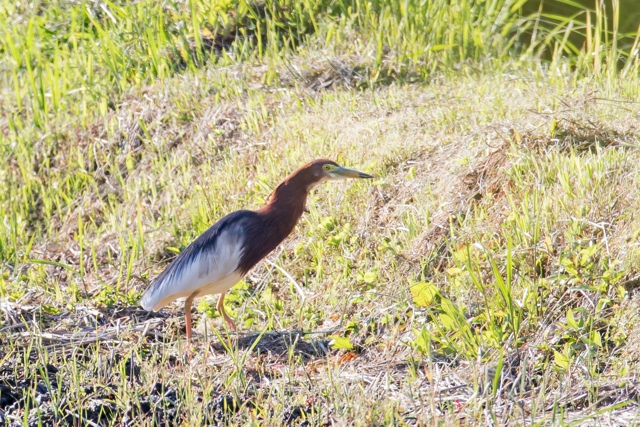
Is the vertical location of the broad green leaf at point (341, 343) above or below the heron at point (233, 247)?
below

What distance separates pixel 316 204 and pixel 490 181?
107 centimetres

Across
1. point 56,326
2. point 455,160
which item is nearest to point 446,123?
point 455,160

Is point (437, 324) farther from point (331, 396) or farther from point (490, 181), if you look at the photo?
point (490, 181)

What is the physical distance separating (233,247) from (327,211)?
1009 mm

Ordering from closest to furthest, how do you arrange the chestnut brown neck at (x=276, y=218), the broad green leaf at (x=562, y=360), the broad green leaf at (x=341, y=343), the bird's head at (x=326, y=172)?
1. the broad green leaf at (x=562, y=360)
2. the broad green leaf at (x=341, y=343)
3. the chestnut brown neck at (x=276, y=218)
4. the bird's head at (x=326, y=172)

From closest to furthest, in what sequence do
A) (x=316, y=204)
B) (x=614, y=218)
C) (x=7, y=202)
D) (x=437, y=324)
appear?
(x=437, y=324) → (x=614, y=218) → (x=316, y=204) → (x=7, y=202)

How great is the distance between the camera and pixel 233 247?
4.82 metres

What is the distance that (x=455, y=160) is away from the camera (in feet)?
18.1

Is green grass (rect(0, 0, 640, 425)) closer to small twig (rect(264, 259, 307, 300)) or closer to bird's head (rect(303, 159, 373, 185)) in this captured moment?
small twig (rect(264, 259, 307, 300))

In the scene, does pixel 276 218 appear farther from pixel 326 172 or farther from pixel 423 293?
pixel 423 293

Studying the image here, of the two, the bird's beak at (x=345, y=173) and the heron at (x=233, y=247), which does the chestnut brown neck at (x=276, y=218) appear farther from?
the bird's beak at (x=345, y=173)

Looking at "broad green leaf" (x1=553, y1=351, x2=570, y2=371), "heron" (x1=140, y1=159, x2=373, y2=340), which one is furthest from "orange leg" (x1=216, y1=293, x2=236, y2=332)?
"broad green leaf" (x1=553, y1=351, x2=570, y2=371)

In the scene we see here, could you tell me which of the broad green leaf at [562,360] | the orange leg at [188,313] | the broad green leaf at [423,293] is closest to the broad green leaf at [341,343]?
the broad green leaf at [423,293]

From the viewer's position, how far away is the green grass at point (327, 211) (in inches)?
158
